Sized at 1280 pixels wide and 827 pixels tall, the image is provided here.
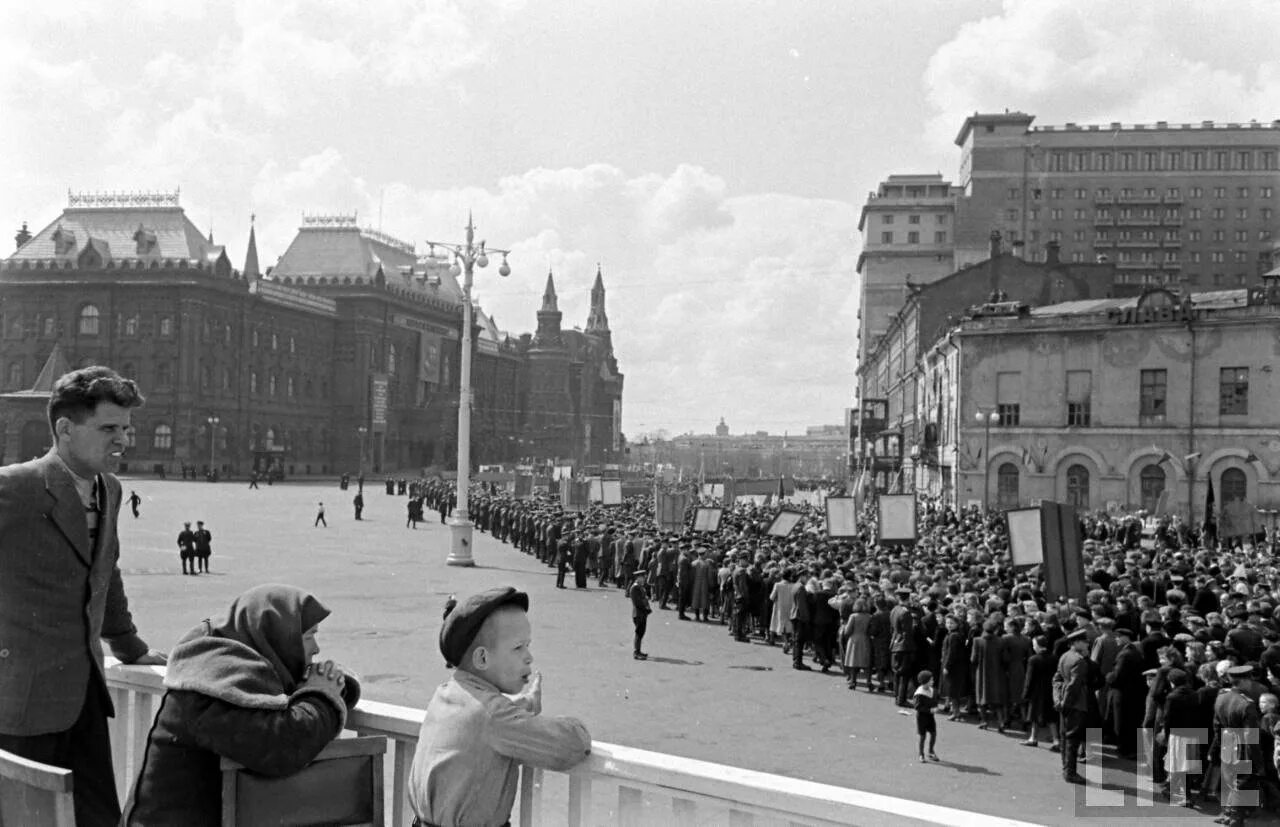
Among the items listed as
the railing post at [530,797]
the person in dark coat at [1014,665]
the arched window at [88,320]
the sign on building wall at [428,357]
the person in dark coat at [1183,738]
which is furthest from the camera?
the sign on building wall at [428,357]

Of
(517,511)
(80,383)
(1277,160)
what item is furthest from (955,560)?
(1277,160)

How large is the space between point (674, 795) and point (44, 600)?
7.73 feet

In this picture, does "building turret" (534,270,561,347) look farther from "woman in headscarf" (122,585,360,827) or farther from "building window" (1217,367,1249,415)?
"woman in headscarf" (122,585,360,827)

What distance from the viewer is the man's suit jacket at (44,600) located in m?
3.83

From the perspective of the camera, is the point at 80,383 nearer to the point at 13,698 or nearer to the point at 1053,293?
the point at 13,698

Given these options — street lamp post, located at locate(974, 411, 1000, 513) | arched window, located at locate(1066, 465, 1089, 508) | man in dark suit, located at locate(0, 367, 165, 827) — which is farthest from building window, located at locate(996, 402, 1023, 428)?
man in dark suit, located at locate(0, 367, 165, 827)

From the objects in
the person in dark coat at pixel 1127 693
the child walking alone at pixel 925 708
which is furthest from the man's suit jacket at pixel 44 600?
the person in dark coat at pixel 1127 693

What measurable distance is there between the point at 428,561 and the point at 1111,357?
2859 centimetres

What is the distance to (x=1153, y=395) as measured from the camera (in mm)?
42062

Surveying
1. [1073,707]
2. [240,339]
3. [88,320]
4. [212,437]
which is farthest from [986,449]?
[88,320]

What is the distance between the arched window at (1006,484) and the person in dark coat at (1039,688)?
3357 centimetres

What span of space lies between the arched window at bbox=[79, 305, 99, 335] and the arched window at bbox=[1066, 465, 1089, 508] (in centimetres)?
6696

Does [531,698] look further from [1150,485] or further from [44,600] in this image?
[1150,485]

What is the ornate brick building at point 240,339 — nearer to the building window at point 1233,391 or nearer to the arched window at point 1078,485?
the arched window at point 1078,485
